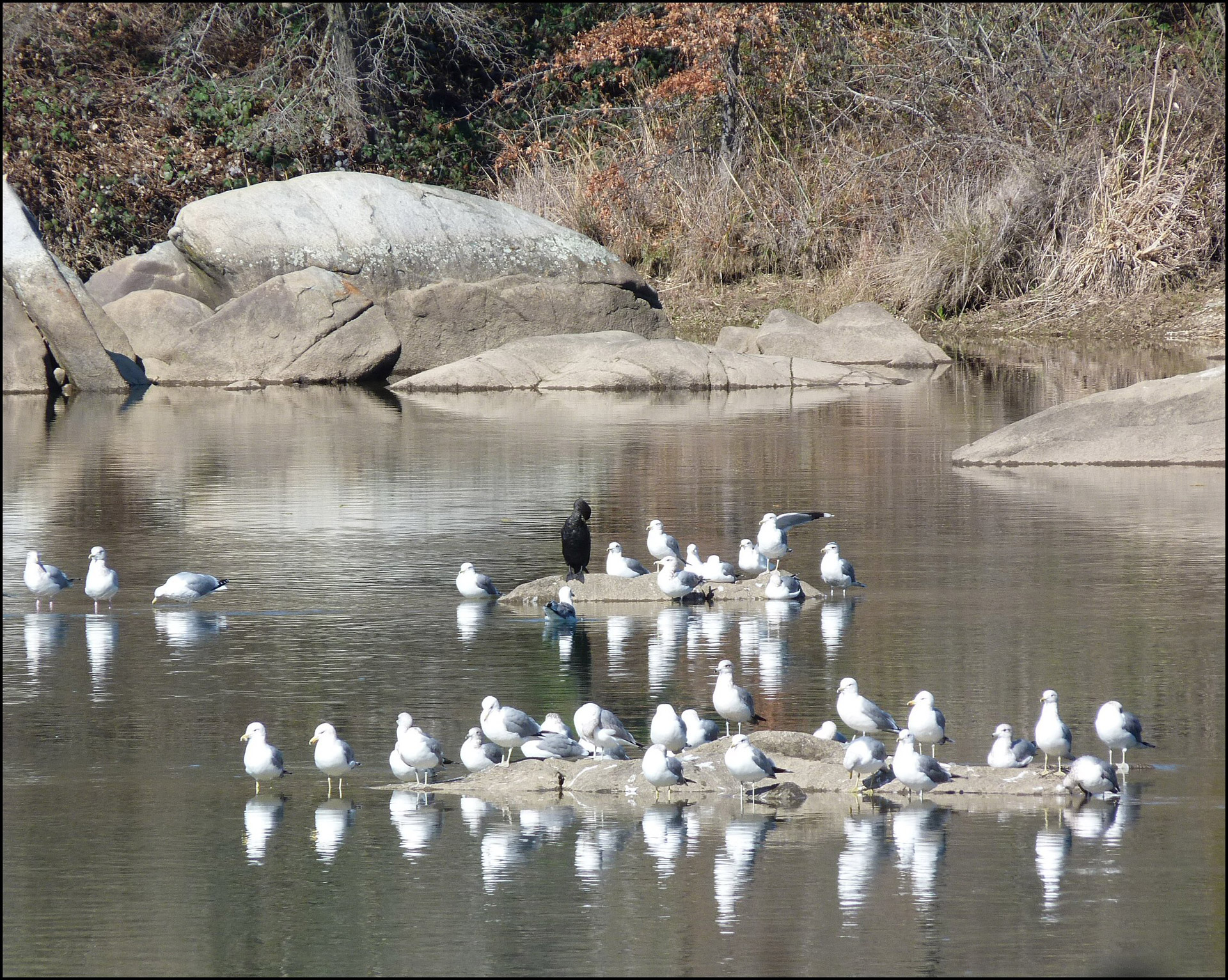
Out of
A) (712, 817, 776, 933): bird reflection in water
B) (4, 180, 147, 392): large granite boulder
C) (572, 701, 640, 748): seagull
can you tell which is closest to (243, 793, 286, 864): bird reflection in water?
(572, 701, 640, 748): seagull

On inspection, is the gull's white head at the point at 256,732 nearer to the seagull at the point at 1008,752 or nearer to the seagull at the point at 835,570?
the seagull at the point at 1008,752

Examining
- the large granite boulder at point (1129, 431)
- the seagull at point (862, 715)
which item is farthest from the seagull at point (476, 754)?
the large granite boulder at point (1129, 431)

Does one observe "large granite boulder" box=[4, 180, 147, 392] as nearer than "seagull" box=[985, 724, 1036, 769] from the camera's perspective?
No

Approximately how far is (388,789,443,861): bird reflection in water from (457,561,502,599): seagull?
9.47 feet

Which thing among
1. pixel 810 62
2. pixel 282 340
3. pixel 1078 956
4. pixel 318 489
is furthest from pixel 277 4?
pixel 1078 956

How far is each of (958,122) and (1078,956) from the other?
23.5 m

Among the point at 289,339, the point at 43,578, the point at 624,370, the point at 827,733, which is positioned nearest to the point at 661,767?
the point at 827,733

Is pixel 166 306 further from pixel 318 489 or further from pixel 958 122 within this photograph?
pixel 958 122

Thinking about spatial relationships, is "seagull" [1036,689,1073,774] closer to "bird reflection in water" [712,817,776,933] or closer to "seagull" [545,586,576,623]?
"bird reflection in water" [712,817,776,933]

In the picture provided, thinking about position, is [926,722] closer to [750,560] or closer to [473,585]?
[473,585]

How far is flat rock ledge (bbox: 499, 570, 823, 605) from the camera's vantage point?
9.53 metres

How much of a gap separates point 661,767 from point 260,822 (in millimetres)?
1324

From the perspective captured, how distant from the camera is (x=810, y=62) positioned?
93.2 ft

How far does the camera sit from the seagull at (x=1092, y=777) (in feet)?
20.3
